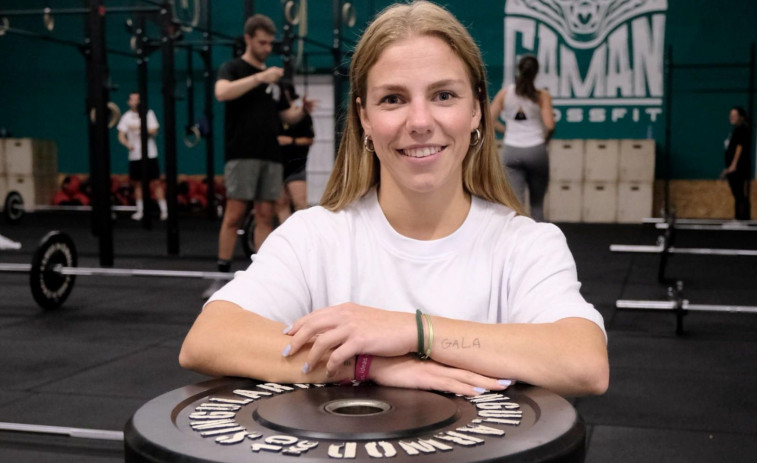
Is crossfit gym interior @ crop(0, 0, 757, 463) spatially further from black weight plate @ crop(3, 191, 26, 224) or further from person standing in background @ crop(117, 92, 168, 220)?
person standing in background @ crop(117, 92, 168, 220)

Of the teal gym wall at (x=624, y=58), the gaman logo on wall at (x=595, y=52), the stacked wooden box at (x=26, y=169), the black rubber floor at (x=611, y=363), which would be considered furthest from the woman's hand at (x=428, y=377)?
the stacked wooden box at (x=26, y=169)

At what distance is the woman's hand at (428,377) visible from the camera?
961 mm

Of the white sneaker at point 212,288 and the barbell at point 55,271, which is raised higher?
the barbell at point 55,271

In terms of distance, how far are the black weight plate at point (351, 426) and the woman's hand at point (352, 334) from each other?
0.15 ft

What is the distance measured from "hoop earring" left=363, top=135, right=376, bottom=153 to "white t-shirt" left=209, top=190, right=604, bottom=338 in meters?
0.09

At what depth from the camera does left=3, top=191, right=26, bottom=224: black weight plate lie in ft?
27.6

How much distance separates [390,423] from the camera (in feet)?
2.68

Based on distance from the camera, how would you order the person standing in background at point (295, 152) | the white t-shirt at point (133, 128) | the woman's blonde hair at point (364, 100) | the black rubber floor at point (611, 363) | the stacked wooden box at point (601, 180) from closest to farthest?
the woman's blonde hair at point (364, 100) < the black rubber floor at point (611, 363) < the person standing in background at point (295, 152) < the white t-shirt at point (133, 128) < the stacked wooden box at point (601, 180)

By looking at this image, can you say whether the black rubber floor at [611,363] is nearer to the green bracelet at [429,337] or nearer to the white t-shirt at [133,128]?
the green bracelet at [429,337]

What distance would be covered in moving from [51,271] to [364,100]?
308cm

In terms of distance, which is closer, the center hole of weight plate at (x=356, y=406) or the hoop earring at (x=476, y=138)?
the center hole of weight plate at (x=356, y=406)

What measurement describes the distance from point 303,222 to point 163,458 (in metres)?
0.59

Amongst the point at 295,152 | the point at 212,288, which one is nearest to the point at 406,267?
the point at 212,288

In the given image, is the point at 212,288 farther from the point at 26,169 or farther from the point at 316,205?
the point at 26,169
